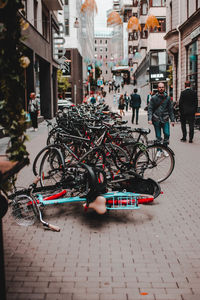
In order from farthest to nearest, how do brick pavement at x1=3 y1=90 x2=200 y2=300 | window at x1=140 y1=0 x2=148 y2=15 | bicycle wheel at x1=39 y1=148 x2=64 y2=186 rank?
1. window at x1=140 y1=0 x2=148 y2=15
2. bicycle wheel at x1=39 y1=148 x2=64 y2=186
3. brick pavement at x1=3 y1=90 x2=200 y2=300

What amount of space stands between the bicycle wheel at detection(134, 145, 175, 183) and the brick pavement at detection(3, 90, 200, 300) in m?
1.26

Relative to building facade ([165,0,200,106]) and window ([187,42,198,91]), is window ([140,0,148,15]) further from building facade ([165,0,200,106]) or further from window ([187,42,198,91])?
window ([187,42,198,91])

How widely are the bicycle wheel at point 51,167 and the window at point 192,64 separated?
1758 cm

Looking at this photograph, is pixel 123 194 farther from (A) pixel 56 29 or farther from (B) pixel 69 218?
(A) pixel 56 29

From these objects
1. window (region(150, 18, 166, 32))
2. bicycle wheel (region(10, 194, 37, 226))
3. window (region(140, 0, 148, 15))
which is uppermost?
window (region(140, 0, 148, 15))

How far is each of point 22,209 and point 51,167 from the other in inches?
58.0

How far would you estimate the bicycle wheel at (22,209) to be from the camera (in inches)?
218

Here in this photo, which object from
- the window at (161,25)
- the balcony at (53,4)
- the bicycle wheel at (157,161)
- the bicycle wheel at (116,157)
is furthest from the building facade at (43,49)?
the bicycle wheel at (116,157)

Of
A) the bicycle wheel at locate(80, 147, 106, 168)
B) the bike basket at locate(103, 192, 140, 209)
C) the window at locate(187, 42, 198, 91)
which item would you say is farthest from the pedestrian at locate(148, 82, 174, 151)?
the window at locate(187, 42, 198, 91)

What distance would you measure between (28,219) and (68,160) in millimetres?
2027

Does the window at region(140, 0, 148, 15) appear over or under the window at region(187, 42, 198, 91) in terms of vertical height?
over

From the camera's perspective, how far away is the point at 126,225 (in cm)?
551

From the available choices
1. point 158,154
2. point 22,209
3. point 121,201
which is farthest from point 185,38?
point 22,209

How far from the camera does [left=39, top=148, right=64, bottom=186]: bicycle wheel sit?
657 cm
